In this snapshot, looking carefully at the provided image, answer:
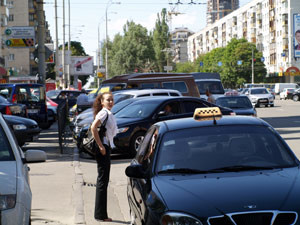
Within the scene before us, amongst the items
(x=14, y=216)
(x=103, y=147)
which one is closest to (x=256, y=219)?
(x=14, y=216)

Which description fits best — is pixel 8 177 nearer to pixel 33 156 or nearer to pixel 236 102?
pixel 33 156

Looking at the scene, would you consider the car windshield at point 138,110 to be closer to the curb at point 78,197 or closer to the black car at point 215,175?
the curb at point 78,197

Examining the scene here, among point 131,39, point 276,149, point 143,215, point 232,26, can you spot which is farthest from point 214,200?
point 232,26

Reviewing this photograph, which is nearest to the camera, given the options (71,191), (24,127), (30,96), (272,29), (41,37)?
(71,191)

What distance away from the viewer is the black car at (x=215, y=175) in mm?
5241

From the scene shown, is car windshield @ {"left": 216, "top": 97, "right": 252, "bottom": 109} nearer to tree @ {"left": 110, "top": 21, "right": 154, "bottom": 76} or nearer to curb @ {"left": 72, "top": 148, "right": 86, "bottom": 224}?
curb @ {"left": 72, "top": 148, "right": 86, "bottom": 224}

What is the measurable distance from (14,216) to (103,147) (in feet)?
11.6

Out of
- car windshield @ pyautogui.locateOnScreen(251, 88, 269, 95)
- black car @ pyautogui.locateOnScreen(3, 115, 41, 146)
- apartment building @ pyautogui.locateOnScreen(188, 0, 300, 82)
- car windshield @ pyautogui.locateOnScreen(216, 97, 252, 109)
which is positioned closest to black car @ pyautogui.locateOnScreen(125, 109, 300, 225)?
black car @ pyautogui.locateOnScreen(3, 115, 41, 146)

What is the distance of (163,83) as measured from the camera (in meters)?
29.8

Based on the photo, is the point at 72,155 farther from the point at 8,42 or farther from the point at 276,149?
the point at 8,42

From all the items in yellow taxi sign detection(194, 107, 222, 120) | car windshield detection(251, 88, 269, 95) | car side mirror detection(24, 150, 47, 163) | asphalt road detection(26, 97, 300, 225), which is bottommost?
asphalt road detection(26, 97, 300, 225)

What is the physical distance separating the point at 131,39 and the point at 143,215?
357ft

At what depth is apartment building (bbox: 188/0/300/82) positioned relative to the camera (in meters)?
111

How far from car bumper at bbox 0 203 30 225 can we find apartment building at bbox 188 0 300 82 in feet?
321
